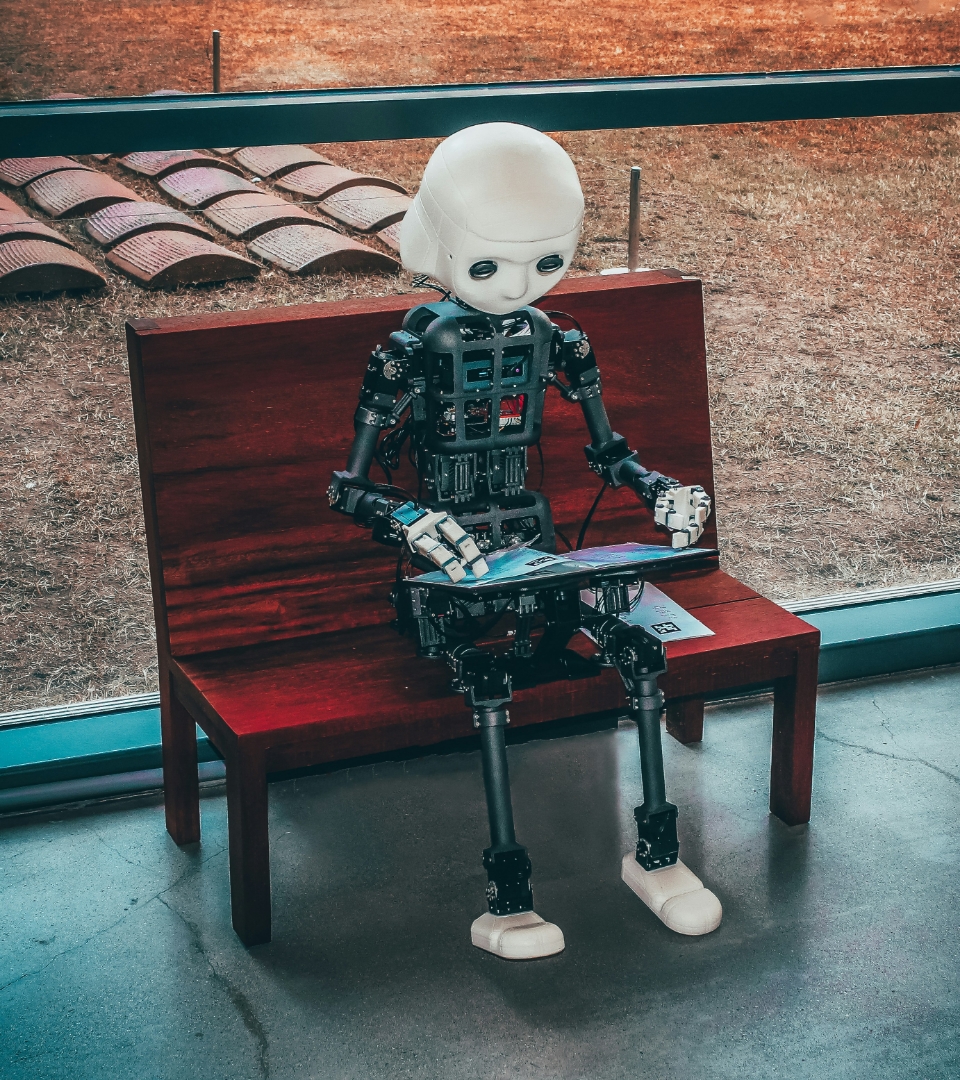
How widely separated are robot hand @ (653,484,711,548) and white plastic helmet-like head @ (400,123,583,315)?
397 millimetres

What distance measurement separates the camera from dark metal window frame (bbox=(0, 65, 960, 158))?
2258 mm

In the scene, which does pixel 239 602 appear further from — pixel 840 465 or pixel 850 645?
pixel 840 465

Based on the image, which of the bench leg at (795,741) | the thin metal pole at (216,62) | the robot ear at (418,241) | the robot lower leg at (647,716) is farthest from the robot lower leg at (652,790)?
the thin metal pole at (216,62)

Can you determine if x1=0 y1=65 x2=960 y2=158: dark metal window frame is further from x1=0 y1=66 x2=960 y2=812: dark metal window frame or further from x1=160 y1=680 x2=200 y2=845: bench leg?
x1=160 y1=680 x2=200 y2=845: bench leg

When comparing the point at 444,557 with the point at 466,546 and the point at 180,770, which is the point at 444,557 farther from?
the point at 180,770

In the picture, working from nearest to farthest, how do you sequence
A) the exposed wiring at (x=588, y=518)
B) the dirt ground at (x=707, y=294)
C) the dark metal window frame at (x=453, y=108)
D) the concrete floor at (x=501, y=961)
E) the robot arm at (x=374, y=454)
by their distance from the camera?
the concrete floor at (x=501, y=961)
the robot arm at (x=374, y=454)
the dark metal window frame at (x=453, y=108)
the exposed wiring at (x=588, y=518)
the dirt ground at (x=707, y=294)

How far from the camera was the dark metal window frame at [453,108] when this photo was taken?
2.26m

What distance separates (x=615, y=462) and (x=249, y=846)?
87 cm

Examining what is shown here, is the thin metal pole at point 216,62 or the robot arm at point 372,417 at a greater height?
the thin metal pole at point 216,62

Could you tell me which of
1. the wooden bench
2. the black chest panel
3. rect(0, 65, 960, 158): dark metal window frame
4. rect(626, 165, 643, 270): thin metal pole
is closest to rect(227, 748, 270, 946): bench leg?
the wooden bench

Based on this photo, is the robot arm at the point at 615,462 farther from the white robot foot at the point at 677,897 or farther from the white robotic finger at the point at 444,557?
the white robot foot at the point at 677,897

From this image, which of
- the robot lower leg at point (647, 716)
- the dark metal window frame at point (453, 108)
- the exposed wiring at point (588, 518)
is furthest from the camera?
the exposed wiring at point (588, 518)

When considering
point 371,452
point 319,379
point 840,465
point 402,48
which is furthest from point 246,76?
point 840,465

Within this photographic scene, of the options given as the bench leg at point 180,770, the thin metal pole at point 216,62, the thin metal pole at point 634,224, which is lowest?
the bench leg at point 180,770
